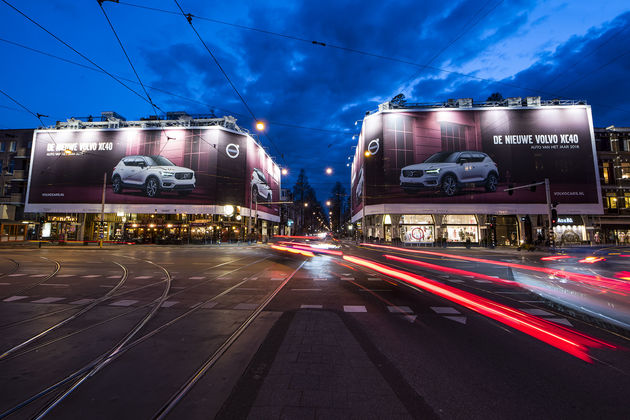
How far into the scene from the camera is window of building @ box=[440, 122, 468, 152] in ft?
128

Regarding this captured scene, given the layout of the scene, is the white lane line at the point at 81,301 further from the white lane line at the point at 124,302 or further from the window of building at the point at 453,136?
the window of building at the point at 453,136

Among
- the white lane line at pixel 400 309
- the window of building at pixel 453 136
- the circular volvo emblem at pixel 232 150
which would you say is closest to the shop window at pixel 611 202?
the window of building at pixel 453 136

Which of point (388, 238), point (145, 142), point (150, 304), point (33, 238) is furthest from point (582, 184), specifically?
point (33, 238)

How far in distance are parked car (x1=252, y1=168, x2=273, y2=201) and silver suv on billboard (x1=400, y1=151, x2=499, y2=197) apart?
2437cm

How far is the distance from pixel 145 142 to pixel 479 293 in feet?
155

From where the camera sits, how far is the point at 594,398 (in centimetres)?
266

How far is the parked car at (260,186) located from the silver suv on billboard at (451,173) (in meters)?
24.4

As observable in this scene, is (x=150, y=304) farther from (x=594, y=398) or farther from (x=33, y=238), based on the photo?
(x=33, y=238)

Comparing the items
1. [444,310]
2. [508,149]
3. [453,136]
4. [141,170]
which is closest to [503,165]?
[508,149]

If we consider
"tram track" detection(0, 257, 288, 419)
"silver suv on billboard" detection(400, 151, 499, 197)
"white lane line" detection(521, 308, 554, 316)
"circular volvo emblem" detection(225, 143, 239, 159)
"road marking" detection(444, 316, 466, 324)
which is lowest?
"white lane line" detection(521, 308, 554, 316)

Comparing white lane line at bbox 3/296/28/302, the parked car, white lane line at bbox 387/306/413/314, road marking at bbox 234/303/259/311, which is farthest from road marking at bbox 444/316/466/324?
the parked car

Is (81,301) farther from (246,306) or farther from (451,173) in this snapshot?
(451,173)

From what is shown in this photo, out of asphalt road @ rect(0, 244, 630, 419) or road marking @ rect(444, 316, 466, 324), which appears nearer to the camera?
asphalt road @ rect(0, 244, 630, 419)

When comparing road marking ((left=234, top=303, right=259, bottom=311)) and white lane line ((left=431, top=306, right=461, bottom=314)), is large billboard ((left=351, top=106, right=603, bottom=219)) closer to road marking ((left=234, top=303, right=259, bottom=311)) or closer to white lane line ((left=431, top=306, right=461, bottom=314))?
white lane line ((left=431, top=306, right=461, bottom=314))
